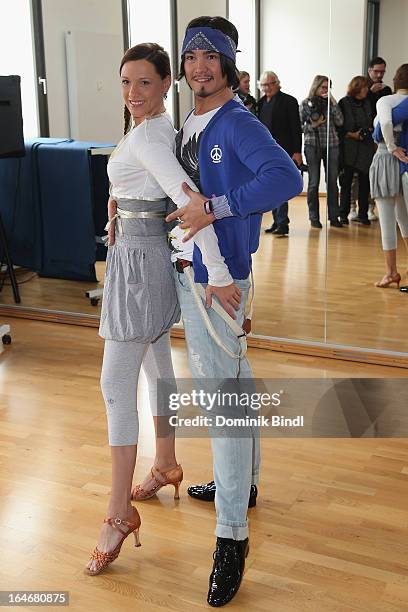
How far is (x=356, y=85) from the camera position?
368 centimetres

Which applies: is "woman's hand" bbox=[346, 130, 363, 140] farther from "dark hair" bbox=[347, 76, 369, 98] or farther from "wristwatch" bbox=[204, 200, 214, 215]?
"wristwatch" bbox=[204, 200, 214, 215]

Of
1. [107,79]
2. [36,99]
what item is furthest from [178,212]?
[36,99]

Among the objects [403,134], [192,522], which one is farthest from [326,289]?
[192,522]

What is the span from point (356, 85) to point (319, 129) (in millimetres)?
263

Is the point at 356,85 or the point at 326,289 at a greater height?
the point at 356,85

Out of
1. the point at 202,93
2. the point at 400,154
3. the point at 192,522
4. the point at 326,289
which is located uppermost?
the point at 202,93

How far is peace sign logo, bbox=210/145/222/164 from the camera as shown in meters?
1.84

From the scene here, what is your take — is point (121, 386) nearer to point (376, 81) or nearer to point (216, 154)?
point (216, 154)

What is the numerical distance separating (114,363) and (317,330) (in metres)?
2.08

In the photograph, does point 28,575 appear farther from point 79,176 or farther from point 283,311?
point 79,176

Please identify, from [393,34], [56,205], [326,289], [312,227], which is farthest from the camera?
[56,205]

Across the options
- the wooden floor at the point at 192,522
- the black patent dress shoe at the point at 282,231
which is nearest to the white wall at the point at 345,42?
the black patent dress shoe at the point at 282,231

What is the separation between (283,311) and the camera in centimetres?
419

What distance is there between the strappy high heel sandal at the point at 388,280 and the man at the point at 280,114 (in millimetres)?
695
